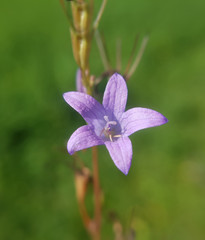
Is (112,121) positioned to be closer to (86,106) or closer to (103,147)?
(86,106)

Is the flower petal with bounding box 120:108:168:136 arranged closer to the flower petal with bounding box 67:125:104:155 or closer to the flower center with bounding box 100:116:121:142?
the flower center with bounding box 100:116:121:142

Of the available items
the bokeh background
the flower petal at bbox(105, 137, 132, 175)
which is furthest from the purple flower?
the bokeh background

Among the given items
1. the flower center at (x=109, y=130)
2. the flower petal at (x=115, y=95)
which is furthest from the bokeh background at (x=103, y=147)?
the flower petal at (x=115, y=95)

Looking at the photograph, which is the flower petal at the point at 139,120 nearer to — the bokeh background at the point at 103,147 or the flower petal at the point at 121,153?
the flower petal at the point at 121,153

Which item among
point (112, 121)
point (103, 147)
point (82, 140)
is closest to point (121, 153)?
point (82, 140)

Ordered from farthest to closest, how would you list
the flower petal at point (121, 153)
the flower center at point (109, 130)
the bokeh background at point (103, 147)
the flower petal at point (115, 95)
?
1. the bokeh background at point (103, 147)
2. the flower center at point (109, 130)
3. the flower petal at point (115, 95)
4. the flower petal at point (121, 153)

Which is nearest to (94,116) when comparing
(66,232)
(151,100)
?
(66,232)
